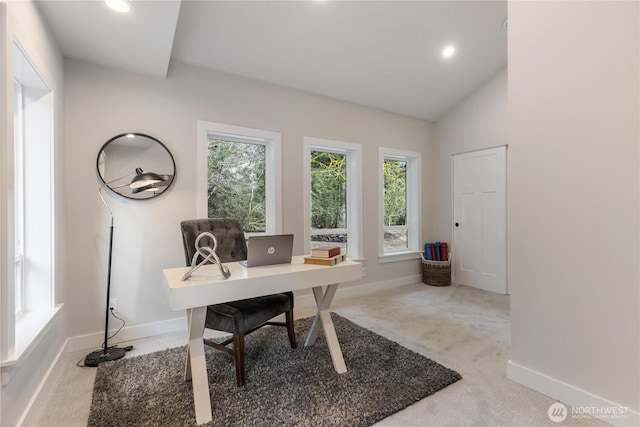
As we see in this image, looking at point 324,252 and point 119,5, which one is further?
point 324,252

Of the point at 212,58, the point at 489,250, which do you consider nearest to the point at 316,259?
the point at 212,58

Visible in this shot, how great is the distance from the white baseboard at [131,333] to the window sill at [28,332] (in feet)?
1.51

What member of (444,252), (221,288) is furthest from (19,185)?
(444,252)

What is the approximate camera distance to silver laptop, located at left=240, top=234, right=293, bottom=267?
6.12 feet

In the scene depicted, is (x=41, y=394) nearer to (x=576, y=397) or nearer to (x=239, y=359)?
(x=239, y=359)

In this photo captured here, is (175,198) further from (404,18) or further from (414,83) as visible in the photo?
(414,83)

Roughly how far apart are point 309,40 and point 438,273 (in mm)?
3377

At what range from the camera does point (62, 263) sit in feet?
7.23

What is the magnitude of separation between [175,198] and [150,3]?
4.84ft

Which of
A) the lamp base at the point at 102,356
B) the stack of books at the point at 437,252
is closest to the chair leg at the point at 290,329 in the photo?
the lamp base at the point at 102,356

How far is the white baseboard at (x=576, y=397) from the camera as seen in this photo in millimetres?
1465

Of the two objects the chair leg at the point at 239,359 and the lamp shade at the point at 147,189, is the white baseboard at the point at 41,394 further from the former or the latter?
the lamp shade at the point at 147,189

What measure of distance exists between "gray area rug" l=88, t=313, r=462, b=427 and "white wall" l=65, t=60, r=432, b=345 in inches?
25.3

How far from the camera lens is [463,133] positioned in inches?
167
